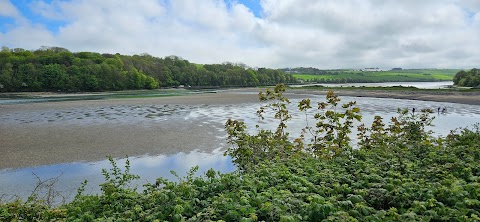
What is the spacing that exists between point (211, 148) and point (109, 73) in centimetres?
10772

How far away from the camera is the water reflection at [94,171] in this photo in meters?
12.4

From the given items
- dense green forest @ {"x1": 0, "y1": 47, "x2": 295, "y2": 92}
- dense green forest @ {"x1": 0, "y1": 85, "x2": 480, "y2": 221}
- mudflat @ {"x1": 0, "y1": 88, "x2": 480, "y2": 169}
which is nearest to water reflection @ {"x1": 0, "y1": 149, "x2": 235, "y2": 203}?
mudflat @ {"x1": 0, "y1": 88, "x2": 480, "y2": 169}

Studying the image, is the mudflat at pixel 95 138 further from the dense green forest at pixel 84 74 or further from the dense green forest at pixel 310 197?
the dense green forest at pixel 84 74

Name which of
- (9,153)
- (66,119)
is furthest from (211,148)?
(66,119)

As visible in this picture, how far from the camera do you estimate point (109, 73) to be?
116m

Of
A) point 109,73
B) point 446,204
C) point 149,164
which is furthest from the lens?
point 109,73

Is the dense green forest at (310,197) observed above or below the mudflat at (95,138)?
above

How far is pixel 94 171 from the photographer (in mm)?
14766

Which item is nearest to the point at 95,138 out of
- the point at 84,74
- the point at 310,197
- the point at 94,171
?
the point at 94,171

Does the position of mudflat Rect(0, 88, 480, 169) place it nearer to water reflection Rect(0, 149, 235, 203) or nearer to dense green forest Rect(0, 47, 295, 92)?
water reflection Rect(0, 149, 235, 203)

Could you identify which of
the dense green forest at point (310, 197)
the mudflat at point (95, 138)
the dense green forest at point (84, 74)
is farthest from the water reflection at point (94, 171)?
the dense green forest at point (84, 74)

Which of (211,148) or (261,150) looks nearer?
(261,150)

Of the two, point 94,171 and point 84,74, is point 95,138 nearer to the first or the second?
point 94,171

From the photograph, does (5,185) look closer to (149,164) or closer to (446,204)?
(149,164)
